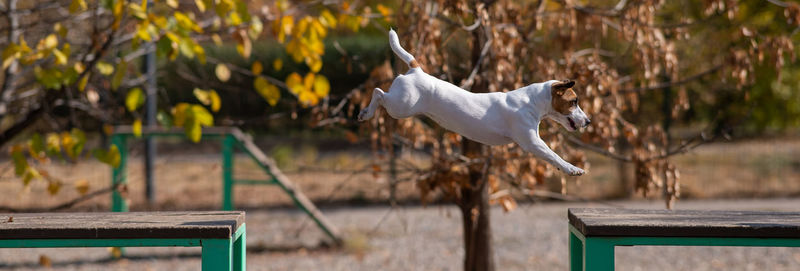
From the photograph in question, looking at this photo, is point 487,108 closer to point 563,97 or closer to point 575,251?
point 563,97

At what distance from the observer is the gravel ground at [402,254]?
21.3 ft

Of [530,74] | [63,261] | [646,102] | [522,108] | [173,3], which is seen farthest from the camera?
[646,102]

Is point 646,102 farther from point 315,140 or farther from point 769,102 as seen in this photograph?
point 315,140

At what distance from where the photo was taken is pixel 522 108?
244cm

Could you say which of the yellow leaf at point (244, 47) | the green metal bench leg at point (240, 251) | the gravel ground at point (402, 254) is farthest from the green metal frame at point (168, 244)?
the gravel ground at point (402, 254)

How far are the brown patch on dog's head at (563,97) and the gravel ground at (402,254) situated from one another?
11.3ft

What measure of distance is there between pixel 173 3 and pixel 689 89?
29.4 ft

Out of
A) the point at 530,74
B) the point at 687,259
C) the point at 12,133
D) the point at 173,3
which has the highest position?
the point at 173,3

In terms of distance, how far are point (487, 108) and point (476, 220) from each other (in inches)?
75.5

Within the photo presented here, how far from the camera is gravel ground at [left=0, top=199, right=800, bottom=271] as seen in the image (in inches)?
256

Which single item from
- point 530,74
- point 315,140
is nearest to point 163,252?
point 315,140

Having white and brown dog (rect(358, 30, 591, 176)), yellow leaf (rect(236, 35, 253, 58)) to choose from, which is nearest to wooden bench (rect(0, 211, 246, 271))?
white and brown dog (rect(358, 30, 591, 176))

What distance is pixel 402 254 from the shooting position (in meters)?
6.95

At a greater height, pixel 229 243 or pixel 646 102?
pixel 646 102
